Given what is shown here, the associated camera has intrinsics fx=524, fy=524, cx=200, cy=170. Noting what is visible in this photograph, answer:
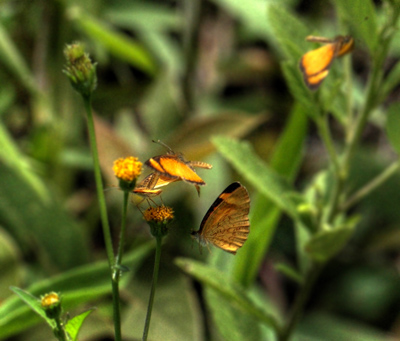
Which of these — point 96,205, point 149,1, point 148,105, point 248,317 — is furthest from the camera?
point 149,1

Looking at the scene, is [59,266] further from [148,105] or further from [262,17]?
[262,17]

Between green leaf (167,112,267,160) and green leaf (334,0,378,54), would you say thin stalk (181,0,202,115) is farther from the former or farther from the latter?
green leaf (334,0,378,54)

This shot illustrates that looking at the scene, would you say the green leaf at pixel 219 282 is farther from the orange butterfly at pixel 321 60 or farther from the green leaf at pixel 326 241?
the orange butterfly at pixel 321 60

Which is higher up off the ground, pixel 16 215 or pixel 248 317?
pixel 16 215

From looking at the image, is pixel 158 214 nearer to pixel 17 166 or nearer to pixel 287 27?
pixel 287 27

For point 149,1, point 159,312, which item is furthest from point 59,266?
point 149,1

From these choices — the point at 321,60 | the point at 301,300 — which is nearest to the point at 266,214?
the point at 301,300
